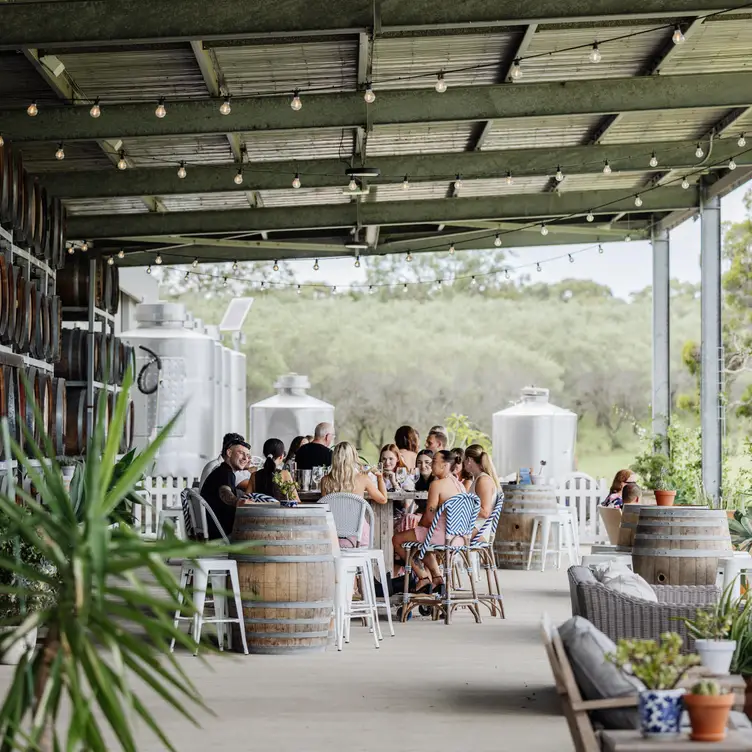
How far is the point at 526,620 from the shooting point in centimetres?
923

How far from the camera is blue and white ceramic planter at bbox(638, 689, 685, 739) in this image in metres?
3.44

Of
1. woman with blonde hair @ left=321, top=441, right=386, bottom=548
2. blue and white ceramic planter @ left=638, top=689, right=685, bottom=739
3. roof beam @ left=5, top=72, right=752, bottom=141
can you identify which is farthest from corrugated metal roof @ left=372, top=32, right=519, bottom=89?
blue and white ceramic planter @ left=638, top=689, right=685, bottom=739

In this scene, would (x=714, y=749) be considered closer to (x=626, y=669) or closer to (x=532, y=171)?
(x=626, y=669)

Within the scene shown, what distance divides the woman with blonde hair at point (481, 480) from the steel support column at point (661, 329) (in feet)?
16.9

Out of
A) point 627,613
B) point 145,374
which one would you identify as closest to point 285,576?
point 627,613

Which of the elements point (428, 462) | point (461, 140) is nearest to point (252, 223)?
point (461, 140)

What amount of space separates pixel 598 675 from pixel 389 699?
2338 millimetres

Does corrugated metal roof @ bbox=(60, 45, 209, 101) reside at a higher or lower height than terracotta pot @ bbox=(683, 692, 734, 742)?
higher

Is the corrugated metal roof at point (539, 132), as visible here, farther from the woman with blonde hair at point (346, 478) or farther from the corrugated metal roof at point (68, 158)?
the woman with blonde hair at point (346, 478)

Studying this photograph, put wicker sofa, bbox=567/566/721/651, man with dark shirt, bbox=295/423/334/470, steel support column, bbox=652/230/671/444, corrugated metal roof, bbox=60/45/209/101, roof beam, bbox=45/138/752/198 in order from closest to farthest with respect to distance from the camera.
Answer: wicker sofa, bbox=567/566/721/651 < corrugated metal roof, bbox=60/45/209/101 < man with dark shirt, bbox=295/423/334/470 < roof beam, bbox=45/138/752/198 < steel support column, bbox=652/230/671/444

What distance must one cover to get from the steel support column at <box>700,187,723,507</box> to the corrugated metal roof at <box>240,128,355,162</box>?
3.87 meters

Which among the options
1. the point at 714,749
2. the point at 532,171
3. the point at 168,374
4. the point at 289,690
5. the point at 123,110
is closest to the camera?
the point at 714,749

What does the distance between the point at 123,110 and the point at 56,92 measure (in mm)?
597

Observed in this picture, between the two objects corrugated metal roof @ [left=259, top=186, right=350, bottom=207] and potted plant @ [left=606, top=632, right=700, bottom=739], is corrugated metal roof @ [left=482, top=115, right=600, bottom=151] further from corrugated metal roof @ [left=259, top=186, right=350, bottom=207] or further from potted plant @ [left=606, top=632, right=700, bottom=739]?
potted plant @ [left=606, top=632, right=700, bottom=739]
